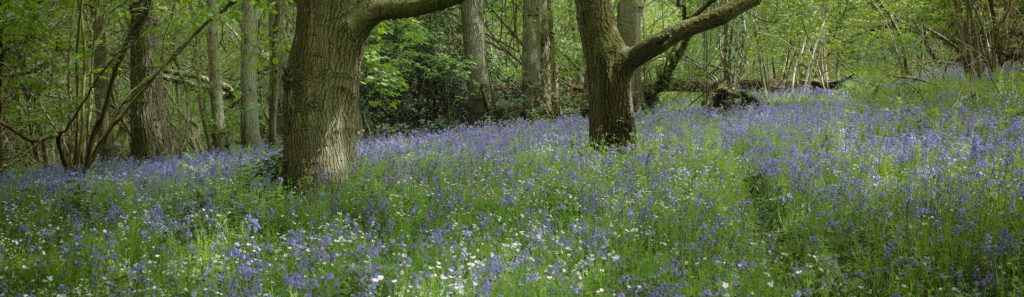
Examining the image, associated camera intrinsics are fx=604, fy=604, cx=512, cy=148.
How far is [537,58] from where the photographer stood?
16.4 m

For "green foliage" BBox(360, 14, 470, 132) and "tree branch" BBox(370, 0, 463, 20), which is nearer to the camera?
"tree branch" BBox(370, 0, 463, 20)

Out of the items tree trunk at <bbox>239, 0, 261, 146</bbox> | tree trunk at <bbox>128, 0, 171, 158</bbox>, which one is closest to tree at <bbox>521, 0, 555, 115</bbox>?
tree trunk at <bbox>239, 0, 261, 146</bbox>

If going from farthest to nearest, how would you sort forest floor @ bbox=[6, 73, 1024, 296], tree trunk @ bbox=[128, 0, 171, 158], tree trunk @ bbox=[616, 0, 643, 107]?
tree trunk @ bbox=[616, 0, 643, 107] < tree trunk @ bbox=[128, 0, 171, 158] < forest floor @ bbox=[6, 73, 1024, 296]

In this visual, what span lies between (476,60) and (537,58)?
168cm

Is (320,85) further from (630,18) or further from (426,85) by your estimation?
(426,85)

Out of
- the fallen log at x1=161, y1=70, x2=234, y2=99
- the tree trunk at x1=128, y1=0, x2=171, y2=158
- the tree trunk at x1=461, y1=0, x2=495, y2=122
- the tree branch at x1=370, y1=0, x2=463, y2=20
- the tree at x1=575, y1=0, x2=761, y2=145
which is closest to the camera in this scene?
the tree branch at x1=370, y1=0, x2=463, y2=20

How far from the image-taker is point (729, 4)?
773 cm

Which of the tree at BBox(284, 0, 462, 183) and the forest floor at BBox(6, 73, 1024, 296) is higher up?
the tree at BBox(284, 0, 462, 183)

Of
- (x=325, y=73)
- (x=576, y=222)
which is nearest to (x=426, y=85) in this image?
(x=325, y=73)

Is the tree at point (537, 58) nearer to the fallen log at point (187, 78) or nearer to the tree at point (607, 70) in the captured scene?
the tree at point (607, 70)

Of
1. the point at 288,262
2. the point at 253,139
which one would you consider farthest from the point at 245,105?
the point at 288,262

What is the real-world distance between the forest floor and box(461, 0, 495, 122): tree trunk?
300 inches

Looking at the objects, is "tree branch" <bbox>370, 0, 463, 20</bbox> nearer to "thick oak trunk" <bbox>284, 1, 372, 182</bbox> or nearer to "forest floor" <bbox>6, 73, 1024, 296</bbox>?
"thick oak trunk" <bbox>284, 1, 372, 182</bbox>

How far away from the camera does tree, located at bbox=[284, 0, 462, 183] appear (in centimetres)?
640
